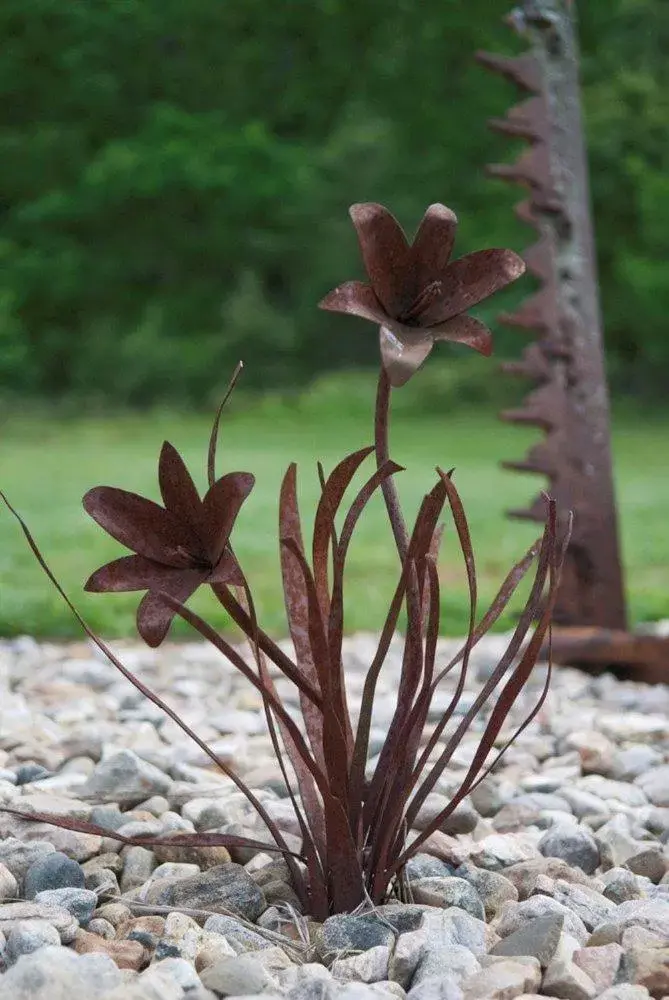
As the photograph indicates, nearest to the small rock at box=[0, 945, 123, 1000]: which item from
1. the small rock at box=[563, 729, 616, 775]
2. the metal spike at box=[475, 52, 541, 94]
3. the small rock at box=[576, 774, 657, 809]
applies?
the small rock at box=[576, 774, 657, 809]

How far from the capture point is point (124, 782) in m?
1.48

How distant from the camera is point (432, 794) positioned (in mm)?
1569

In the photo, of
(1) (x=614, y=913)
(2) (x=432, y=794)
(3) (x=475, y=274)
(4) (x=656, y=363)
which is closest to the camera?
(3) (x=475, y=274)

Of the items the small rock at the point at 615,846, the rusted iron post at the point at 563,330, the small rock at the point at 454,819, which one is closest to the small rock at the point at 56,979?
the small rock at the point at 454,819

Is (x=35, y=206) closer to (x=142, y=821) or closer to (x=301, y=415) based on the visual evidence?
(x=301, y=415)

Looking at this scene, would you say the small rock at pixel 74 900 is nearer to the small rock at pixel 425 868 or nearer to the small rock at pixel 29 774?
the small rock at pixel 425 868

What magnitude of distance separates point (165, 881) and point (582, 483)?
1.65m

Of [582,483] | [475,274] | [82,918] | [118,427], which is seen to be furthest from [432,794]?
[118,427]

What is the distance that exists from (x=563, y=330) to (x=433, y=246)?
1.63 metres

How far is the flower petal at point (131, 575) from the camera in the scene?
→ 3.50 feet

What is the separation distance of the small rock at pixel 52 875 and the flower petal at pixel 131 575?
1.08 ft

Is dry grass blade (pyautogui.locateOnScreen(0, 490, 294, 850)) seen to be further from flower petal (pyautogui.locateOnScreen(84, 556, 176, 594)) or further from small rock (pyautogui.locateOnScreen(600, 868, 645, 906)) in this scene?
small rock (pyautogui.locateOnScreen(600, 868, 645, 906))

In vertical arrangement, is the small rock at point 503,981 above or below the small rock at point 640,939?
above

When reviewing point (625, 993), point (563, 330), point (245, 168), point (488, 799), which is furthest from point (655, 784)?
point (245, 168)
